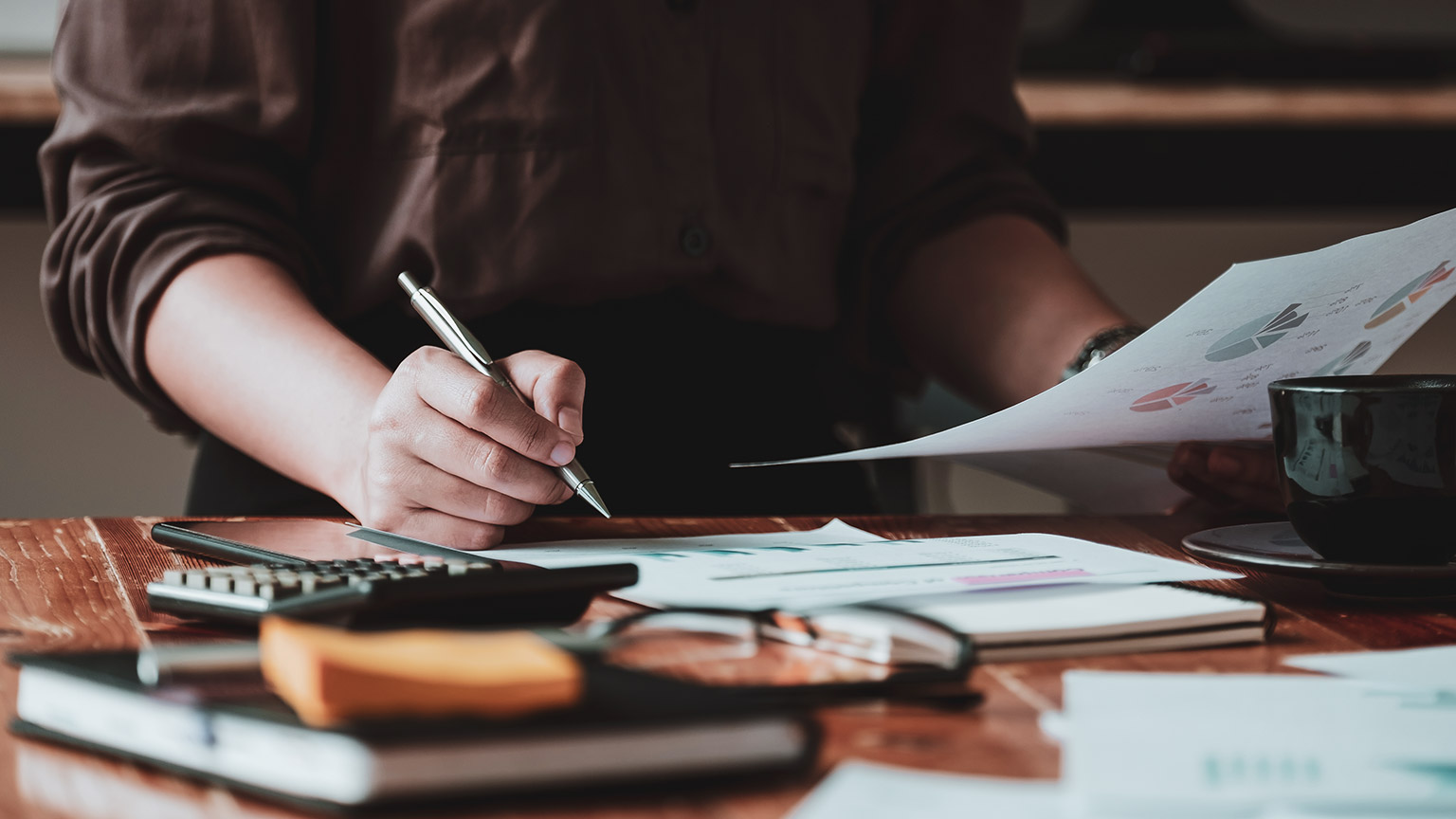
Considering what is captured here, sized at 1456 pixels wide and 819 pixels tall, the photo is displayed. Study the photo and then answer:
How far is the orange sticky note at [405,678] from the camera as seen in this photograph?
0.26m

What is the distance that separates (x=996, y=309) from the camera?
945mm

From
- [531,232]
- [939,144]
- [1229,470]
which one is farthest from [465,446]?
[939,144]

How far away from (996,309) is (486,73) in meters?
0.38

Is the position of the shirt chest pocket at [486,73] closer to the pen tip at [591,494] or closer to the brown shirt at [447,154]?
the brown shirt at [447,154]

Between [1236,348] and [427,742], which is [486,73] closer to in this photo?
[1236,348]

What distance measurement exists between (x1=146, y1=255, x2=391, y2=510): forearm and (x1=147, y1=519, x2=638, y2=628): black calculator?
0.19 meters

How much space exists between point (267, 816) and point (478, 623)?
141 millimetres

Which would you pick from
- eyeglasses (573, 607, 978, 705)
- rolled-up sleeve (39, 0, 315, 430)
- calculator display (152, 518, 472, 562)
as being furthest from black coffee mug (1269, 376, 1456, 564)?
rolled-up sleeve (39, 0, 315, 430)

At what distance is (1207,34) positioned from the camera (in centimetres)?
220

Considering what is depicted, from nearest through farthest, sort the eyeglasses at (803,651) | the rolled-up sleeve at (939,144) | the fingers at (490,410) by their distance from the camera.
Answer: the eyeglasses at (803,651) < the fingers at (490,410) < the rolled-up sleeve at (939,144)

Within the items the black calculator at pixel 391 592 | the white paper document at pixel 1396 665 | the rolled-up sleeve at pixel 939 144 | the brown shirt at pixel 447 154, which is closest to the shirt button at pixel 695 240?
the brown shirt at pixel 447 154

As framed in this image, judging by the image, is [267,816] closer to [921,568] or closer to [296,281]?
[921,568]

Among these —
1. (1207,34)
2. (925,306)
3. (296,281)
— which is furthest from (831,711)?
(1207,34)

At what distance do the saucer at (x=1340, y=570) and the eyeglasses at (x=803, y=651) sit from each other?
0.68 ft
